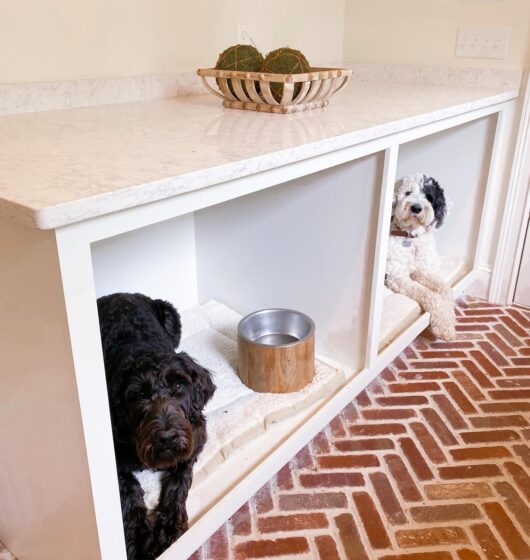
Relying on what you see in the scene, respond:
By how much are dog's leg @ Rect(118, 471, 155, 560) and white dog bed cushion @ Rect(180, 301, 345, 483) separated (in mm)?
156

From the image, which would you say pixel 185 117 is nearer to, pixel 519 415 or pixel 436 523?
pixel 436 523

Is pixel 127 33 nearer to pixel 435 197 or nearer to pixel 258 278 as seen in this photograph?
pixel 258 278

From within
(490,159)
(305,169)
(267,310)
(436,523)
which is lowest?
(436,523)

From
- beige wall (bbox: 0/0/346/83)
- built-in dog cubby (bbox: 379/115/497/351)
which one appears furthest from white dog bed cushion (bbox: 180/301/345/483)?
beige wall (bbox: 0/0/346/83)

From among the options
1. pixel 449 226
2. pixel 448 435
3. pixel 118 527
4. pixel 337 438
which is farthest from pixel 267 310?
pixel 449 226

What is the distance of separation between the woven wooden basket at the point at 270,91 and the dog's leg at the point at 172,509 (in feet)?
3.22

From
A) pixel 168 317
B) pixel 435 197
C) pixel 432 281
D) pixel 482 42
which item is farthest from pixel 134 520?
pixel 482 42

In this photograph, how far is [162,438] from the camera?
1.12 metres

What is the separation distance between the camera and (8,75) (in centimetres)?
149

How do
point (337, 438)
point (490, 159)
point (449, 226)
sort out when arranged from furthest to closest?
point (449, 226), point (490, 159), point (337, 438)

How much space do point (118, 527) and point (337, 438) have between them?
837mm

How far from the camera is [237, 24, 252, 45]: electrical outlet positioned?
211cm

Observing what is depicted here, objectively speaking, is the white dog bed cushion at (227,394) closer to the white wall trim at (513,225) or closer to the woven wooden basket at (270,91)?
the woven wooden basket at (270,91)

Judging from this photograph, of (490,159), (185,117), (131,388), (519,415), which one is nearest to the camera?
(131,388)
